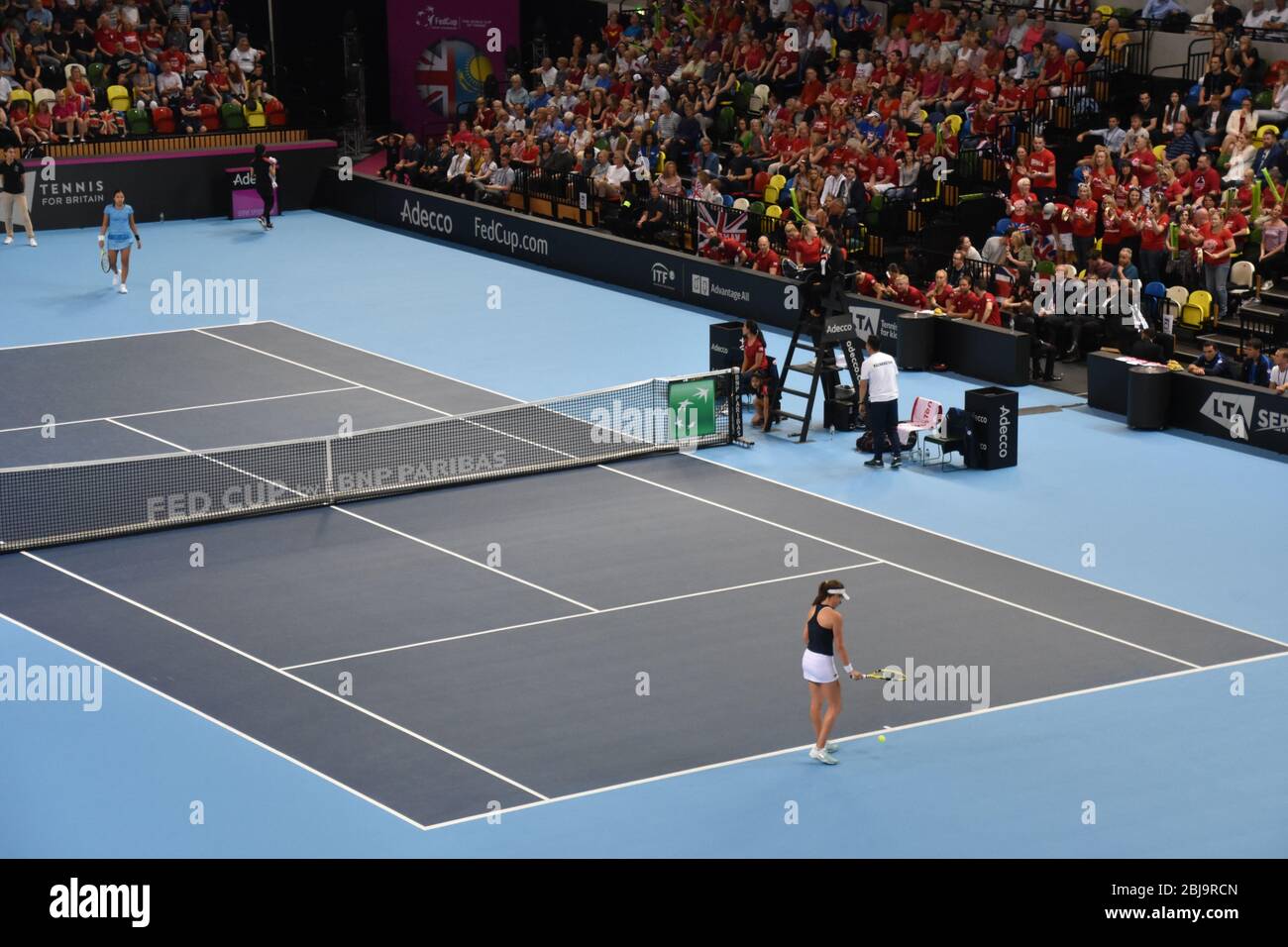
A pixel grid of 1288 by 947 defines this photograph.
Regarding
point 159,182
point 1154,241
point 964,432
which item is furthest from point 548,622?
point 159,182

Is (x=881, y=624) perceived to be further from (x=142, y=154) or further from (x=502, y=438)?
(x=142, y=154)

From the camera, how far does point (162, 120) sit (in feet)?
146

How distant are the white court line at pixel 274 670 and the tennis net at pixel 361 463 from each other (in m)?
1.16

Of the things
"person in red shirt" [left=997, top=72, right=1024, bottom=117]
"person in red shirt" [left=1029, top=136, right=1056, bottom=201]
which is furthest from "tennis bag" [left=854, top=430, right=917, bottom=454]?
"person in red shirt" [left=997, top=72, right=1024, bottom=117]

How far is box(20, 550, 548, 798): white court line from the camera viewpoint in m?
17.6

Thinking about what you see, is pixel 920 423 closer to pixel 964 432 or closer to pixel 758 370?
pixel 964 432

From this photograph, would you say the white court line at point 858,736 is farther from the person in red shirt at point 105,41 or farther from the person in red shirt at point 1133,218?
the person in red shirt at point 105,41

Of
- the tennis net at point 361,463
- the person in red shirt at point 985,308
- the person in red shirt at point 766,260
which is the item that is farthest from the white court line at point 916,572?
the person in red shirt at point 766,260

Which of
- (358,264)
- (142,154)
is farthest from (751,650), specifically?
(142,154)

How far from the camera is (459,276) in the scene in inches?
1524

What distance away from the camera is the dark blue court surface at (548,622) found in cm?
1827

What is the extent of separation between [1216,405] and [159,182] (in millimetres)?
24859

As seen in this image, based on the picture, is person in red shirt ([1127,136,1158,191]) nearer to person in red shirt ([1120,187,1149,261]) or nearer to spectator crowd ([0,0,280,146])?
person in red shirt ([1120,187,1149,261])

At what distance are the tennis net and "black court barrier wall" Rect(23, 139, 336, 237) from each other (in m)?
17.8
